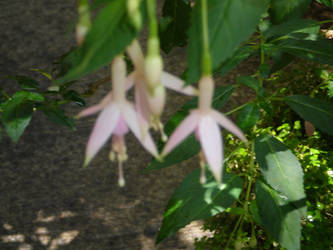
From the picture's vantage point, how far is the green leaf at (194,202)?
2.10 ft

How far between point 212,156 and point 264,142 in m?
0.46

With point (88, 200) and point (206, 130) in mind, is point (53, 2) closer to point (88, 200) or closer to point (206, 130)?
point (88, 200)

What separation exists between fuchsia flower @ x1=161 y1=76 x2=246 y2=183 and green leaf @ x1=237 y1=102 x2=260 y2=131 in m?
0.34

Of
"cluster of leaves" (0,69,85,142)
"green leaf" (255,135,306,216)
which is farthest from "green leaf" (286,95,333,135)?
"cluster of leaves" (0,69,85,142)

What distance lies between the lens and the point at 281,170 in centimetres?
65

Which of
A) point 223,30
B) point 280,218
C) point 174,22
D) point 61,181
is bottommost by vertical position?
point 280,218

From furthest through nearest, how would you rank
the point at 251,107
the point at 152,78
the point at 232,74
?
1. the point at 232,74
2. the point at 251,107
3. the point at 152,78

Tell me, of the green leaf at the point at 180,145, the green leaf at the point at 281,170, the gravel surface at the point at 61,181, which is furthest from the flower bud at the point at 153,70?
the gravel surface at the point at 61,181

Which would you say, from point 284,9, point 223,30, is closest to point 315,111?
point 284,9

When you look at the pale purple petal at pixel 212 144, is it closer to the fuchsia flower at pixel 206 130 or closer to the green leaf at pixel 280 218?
the fuchsia flower at pixel 206 130

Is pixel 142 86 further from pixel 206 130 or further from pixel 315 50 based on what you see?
pixel 315 50

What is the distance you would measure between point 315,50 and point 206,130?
444mm

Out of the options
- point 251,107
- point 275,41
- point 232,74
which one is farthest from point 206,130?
point 232,74

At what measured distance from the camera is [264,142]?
70cm
